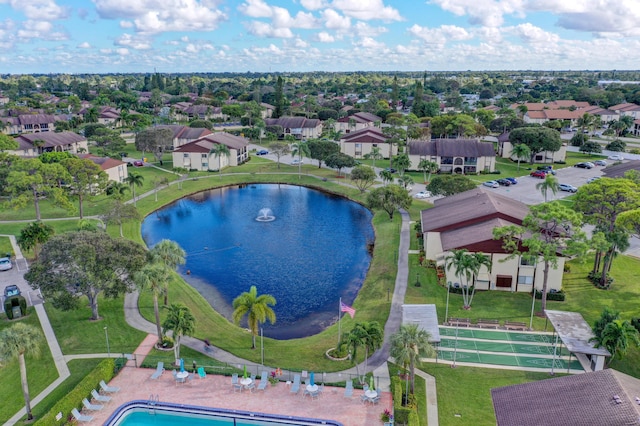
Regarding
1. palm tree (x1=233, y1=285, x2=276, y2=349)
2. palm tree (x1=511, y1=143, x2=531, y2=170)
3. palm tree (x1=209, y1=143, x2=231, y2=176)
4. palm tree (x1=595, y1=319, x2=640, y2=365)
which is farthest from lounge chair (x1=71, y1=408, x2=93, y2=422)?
palm tree (x1=511, y1=143, x2=531, y2=170)

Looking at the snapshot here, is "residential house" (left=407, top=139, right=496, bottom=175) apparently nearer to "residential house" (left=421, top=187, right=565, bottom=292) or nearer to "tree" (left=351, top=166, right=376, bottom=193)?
"tree" (left=351, top=166, right=376, bottom=193)

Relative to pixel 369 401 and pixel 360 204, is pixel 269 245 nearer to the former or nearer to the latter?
pixel 360 204

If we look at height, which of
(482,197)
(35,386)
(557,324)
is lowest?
(35,386)

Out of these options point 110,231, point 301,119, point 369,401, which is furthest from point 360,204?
point 301,119

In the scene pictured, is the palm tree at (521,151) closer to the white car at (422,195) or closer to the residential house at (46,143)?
the white car at (422,195)

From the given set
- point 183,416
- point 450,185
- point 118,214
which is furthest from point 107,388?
point 450,185
